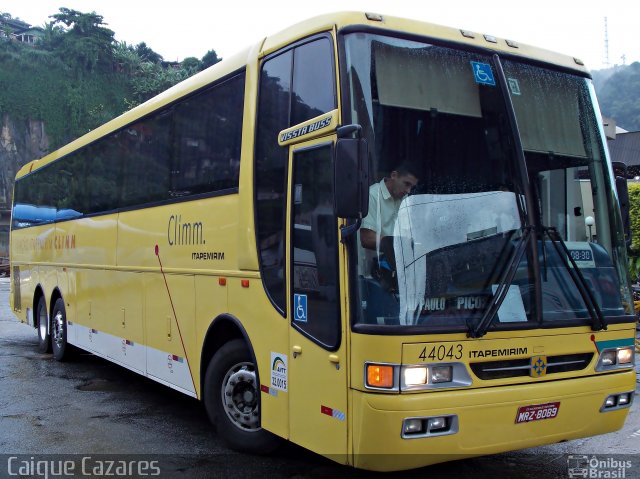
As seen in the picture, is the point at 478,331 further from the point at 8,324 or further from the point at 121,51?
the point at 121,51

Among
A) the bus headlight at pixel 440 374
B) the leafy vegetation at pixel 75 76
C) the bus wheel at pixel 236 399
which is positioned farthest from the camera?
the leafy vegetation at pixel 75 76

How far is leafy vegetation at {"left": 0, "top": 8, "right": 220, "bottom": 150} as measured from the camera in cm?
7369

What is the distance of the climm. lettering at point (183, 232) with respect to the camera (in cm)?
636

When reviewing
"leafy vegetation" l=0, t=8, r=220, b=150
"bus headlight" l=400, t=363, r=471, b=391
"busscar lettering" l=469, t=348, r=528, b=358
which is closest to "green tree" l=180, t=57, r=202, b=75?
"leafy vegetation" l=0, t=8, r=220, b=150

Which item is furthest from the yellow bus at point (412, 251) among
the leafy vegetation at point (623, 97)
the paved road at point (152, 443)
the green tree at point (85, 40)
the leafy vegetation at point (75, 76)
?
the leafy vegetation at point (623, 97)

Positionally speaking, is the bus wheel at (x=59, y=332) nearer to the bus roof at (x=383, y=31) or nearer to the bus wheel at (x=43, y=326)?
the bus wheel at (x=43, y=326)

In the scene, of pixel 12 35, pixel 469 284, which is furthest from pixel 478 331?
pixel 12 35

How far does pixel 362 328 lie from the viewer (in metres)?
4.12

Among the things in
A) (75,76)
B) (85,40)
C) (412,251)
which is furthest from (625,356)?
(85,40)

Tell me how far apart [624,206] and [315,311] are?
8.93ft

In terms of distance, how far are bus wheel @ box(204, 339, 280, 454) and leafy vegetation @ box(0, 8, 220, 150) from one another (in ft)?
244

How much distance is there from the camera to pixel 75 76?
78375 millimetres

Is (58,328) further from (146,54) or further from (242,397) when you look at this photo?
(146,54)

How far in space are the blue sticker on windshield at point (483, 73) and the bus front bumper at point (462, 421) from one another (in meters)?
2.10
